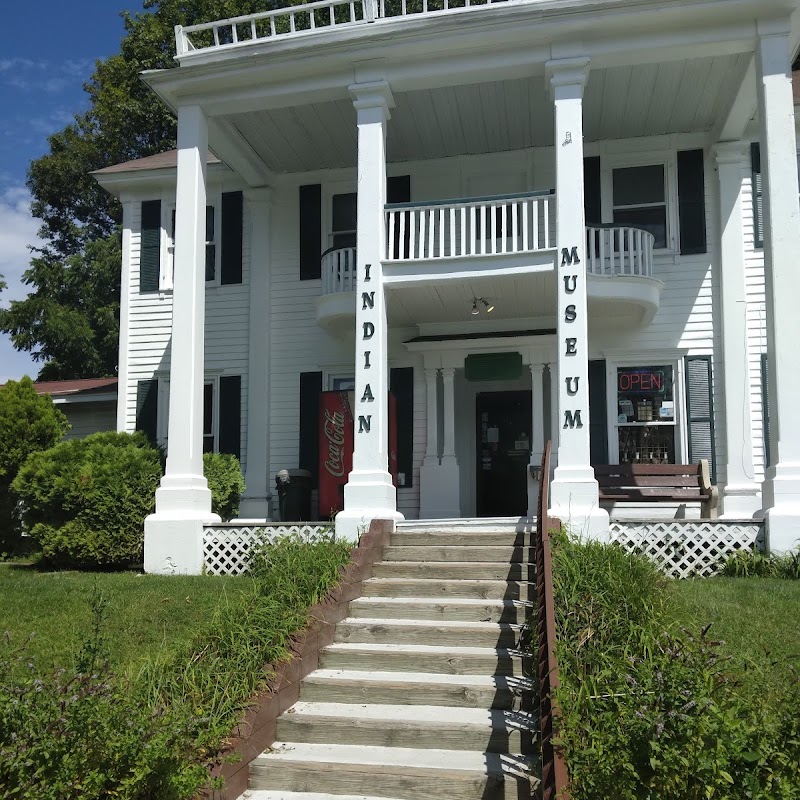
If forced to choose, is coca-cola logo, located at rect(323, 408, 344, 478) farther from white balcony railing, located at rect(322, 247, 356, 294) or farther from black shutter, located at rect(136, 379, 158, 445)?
black shutter, located at rect(136, 379, 158, 445)

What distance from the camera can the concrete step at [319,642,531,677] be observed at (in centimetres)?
635

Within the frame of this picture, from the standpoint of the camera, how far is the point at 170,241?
14820 millimetres

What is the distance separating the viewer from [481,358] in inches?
515

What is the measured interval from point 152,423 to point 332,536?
583 centimetres

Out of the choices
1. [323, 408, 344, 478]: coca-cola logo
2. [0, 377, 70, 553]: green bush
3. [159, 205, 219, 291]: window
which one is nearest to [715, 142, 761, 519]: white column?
[323, 408, 344, 478]: coca-cola logo

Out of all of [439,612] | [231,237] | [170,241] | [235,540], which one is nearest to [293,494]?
[235,540]

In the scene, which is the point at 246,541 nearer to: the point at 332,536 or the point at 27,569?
the point at 332,536

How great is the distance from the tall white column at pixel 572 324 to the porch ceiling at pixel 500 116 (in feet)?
3.95

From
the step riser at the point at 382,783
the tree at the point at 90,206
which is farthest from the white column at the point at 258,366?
the tree at the point at 90,206

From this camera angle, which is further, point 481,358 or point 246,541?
point 481,358

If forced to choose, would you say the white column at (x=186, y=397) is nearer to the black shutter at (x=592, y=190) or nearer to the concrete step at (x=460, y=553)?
the concrete step at (x=460, y=553)

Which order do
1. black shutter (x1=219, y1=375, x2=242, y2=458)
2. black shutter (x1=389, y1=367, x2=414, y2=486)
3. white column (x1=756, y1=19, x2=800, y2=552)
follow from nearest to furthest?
white column (x1=756, y1=19, x2=800, y2=552)
black shutter (x1=389, y1=367, x2=414, y2=486)
black shutter (x1=219, y1=375, x2=242, y2=458)

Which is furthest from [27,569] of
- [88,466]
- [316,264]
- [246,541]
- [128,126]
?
[128,126]

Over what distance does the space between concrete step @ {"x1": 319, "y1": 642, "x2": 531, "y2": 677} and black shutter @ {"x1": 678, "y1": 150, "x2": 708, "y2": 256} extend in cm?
808
